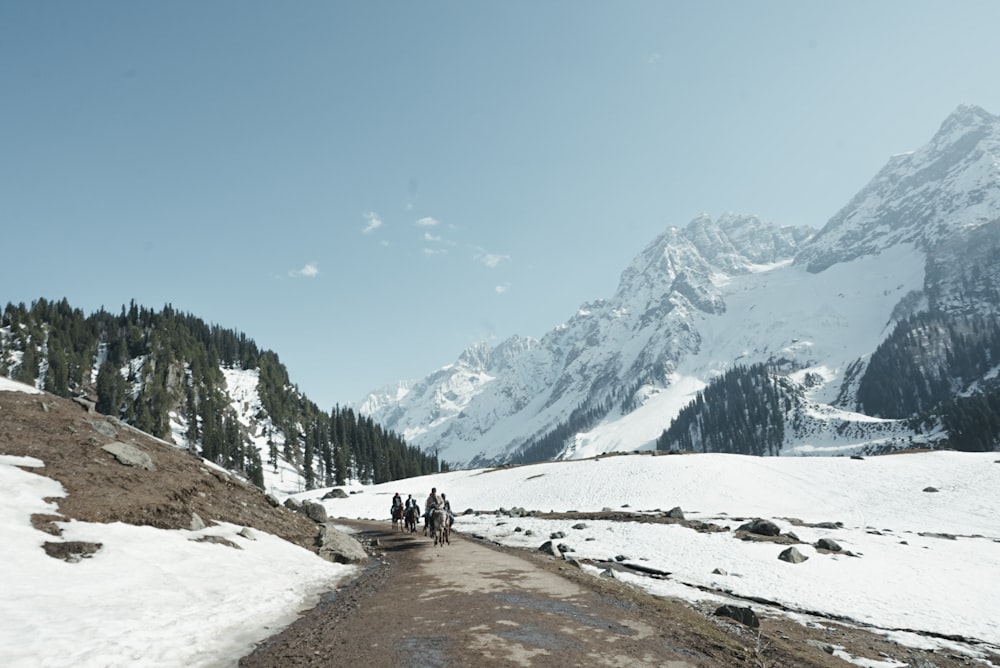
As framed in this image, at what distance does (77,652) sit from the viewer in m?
9.20

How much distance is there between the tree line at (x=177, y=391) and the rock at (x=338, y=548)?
9923 cm

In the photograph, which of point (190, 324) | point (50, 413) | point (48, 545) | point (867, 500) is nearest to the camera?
point (48, 545)

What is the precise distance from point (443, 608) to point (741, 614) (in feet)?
29.8

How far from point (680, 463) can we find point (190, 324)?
194 m

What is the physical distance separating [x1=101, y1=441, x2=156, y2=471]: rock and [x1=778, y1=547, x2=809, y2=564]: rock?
110ft

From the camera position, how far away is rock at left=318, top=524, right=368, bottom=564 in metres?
24.8

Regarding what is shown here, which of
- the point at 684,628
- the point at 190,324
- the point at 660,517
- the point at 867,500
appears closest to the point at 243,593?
the point at 684,628

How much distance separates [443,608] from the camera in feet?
45.8

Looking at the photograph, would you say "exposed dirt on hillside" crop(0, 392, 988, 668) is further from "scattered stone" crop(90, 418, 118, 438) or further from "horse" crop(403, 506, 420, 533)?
"horse" crop(403, 506, 420, 533)

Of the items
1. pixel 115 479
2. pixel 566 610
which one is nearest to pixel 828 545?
pixel 566 610

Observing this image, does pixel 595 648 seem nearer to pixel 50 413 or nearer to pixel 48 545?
pixel 48 545

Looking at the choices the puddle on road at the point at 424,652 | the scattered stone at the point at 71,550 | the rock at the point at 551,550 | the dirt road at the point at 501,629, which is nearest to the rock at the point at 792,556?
the rock at the point at 551,550

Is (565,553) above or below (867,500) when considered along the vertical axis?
above

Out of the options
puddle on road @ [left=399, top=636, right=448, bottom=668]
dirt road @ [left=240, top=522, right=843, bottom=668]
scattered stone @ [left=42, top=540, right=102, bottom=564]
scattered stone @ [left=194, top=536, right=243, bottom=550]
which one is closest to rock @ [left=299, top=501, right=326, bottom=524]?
scattered stone @ [left=194, top=536, right=243, bottom=550]
